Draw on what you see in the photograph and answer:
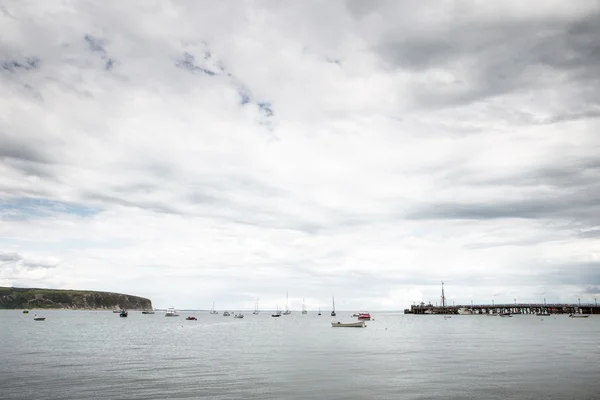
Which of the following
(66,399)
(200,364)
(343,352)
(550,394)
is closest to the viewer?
(66,399)

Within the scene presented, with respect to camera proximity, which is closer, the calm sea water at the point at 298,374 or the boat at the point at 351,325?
the calm sea water at the point at 298,374

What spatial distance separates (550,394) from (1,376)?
53381 millimetres

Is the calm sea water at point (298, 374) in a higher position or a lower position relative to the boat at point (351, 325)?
higher

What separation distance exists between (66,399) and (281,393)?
1751 cm

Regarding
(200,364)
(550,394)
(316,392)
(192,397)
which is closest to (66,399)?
(192,397)

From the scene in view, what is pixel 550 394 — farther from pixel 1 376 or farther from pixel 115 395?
pixel 1 376

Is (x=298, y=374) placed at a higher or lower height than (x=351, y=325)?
higher

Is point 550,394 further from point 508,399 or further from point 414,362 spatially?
point 414,362

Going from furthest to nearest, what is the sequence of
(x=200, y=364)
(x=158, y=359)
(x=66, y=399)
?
(x=158, y=359)
(x=200, y=364)
(x=66, y=399)

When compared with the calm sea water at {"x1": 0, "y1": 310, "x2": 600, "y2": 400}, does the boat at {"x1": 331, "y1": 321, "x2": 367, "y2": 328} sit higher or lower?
lower

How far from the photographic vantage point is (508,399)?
37750mm

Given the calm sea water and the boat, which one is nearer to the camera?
the calm sea water

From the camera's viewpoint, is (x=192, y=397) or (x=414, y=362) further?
(x=414, y=362)

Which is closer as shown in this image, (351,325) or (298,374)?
(298,374)
